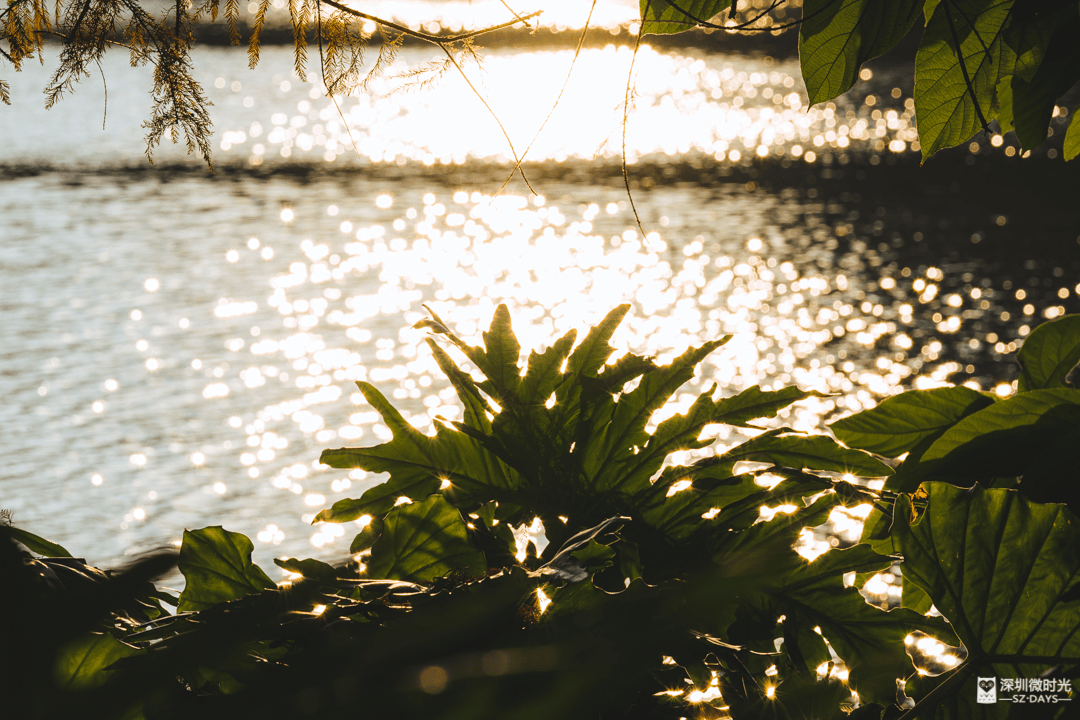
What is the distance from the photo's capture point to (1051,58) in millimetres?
1059

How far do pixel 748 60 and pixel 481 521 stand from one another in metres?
58.8

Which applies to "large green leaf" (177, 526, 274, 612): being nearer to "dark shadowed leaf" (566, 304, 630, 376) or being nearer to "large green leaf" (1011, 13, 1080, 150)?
"dark shadowed leaf" (566, 304, 630, 376)

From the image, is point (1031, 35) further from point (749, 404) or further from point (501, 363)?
point (501, 363)

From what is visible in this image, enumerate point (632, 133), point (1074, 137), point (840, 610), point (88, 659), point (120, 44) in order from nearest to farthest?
point (88, 659) < point (840, 610) < point (120, 44) < point (1074, 137) < point (632, 133)

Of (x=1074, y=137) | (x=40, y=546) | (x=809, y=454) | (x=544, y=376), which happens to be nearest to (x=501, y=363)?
(x=544, y=376)

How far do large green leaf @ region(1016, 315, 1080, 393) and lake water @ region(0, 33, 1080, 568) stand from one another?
0.32 meters

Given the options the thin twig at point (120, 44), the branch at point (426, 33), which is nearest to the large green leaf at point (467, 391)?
the branch at point (426, 33)

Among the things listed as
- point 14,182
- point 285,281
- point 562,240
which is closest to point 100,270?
point 285,281

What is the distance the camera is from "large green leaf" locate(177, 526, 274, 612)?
A: 85 cm

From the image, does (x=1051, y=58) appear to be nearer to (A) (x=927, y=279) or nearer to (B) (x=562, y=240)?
(A) (x=927, y=279)

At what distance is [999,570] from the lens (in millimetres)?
834

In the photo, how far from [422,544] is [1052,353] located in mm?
1010

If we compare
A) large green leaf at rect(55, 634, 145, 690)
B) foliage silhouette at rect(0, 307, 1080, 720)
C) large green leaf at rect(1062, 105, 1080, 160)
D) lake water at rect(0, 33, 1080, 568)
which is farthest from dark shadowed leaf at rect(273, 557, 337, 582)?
large green leaf at rect(1062, 105, 1080, 160)

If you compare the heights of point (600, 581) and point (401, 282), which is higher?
point (600, 581)
